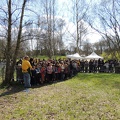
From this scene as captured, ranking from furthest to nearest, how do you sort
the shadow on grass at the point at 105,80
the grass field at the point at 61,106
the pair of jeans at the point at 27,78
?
the shadow on grass at the point at 105,80 → the pair of jeans at the point at 27,78 → the grass field at the point at 61,106

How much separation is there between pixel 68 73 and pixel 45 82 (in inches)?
120

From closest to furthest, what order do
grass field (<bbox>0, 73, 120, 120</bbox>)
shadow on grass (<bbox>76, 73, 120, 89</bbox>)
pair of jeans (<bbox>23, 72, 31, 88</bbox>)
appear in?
1. grass field (<bbox>0, 73, 120, 120</bbox>)
2. pair of jeans (<bbox>23, 72, 31, 88</bbox>)
3. shadow on grass (<bbox>76, 73, 120, 89</bbox>)

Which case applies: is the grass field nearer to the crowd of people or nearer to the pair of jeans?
the pair of jeans

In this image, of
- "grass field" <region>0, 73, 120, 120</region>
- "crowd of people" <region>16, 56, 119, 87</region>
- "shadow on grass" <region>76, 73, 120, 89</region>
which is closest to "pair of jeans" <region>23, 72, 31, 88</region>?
"crowd of people" <region>16, 56, 119, 87</region>

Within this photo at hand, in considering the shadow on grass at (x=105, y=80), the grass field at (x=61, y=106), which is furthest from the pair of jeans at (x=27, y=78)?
the shadow on grass at (x=105, y=80)

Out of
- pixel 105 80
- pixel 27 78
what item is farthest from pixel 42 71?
pixel 105 80

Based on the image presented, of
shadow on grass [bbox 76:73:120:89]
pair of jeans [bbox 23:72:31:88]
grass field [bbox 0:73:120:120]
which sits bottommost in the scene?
grass field [bbox 0:73:120:120]

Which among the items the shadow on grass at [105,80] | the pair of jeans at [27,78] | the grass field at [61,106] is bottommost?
the grass field at [61,106]

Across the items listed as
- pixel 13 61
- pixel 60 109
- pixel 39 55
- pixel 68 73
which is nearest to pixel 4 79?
pixel 13 61

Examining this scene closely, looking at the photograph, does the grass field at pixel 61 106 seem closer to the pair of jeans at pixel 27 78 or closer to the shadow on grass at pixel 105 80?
the pair of jeans at pixel 27 78

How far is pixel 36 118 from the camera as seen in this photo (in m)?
6.88

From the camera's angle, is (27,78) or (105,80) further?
(105,80)

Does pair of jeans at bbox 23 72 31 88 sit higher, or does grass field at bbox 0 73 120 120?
pair of jeans at bbox 23 72 31 88

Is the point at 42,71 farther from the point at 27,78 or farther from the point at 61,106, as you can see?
the point at 61,106
